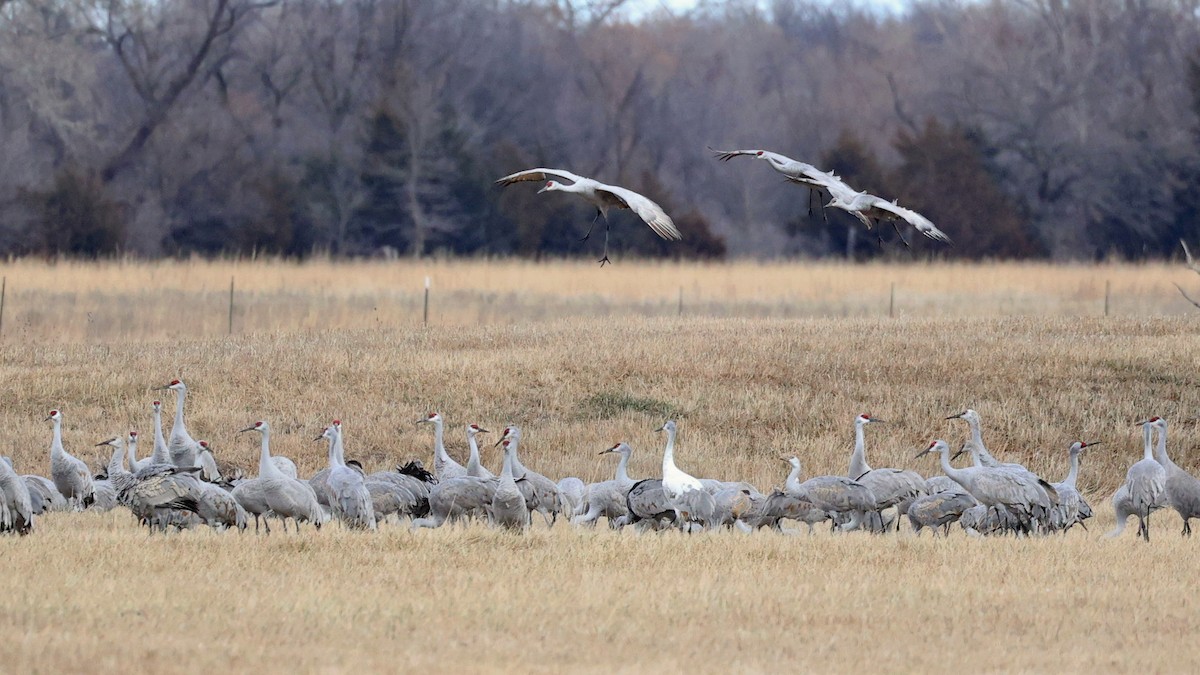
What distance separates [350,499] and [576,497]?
2624 millimetres

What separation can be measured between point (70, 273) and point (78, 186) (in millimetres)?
14349

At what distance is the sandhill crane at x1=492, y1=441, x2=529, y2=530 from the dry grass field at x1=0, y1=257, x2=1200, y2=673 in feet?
1.05

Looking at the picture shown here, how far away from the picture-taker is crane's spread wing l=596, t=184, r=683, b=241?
12.4m

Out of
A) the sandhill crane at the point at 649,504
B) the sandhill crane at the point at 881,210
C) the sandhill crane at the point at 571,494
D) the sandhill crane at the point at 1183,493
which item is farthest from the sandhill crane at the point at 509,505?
the sandhill crane at the point at 1183,493

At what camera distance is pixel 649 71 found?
73.5 meters

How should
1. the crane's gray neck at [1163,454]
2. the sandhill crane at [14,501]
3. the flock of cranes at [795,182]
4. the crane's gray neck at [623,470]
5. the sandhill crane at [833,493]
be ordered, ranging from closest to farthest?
the sandhill crane at [14,501] → the flock of cranes at [795,182] → the sandhill crane at [833,493] → the crane's gray neck at [1163,454] → the crane's gray neck at [623,470]

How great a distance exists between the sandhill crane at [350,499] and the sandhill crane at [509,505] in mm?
907

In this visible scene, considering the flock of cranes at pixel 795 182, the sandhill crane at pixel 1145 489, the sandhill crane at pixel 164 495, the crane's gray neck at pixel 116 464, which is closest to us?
the sandhill crane at pixel 164 495

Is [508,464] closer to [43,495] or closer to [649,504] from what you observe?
[649,504]

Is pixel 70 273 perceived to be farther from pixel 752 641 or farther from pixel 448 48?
pixel 448 48

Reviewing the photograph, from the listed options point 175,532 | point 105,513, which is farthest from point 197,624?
point 105,513

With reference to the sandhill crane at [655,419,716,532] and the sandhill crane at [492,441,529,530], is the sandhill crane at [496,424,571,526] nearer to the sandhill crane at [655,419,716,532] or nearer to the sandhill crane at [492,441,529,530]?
the sandhill crane at [492,441,529,530]

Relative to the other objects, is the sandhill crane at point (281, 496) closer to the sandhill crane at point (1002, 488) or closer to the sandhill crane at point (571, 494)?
the sandhill crane at point (571, 494)

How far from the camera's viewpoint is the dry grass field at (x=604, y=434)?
9.05 metres
